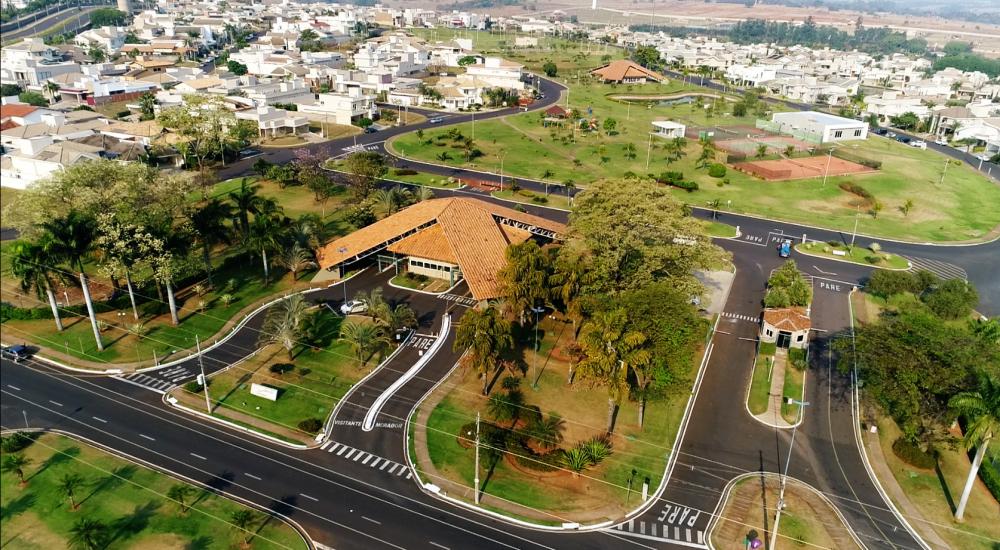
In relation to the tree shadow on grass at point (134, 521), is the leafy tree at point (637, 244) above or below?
above

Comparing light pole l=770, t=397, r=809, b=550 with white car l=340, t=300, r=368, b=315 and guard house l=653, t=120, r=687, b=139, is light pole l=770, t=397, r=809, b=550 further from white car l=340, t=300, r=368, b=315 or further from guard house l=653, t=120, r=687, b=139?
guard house l=653, t=120, r=687, b=139

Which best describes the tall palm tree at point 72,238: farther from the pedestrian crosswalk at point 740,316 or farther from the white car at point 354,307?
the pedestrian crosswalk at point 740,316

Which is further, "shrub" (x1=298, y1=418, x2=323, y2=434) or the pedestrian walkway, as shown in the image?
the pedestrian walkway

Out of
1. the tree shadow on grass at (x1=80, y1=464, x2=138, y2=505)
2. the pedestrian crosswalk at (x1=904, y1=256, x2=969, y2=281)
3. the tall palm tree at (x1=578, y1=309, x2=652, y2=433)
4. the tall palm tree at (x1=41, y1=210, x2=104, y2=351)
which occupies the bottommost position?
the pedestrian crosswalk at (x1=904, y1=256, x2=969, y2=281)

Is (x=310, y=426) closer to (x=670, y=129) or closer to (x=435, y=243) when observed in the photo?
(x=435, y=243)

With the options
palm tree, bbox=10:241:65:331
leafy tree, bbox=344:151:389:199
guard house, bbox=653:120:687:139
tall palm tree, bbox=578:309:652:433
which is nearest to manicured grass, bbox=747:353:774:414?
tall palm tree, bbox=578:309:652:433

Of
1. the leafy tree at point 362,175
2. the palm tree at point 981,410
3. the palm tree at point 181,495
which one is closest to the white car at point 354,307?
the palm tree at point 181,495

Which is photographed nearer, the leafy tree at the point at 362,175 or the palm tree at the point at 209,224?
the palm tree at the point at 209,224
